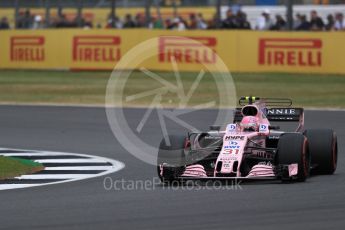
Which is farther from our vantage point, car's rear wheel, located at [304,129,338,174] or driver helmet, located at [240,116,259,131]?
car's rear wheel, located at [304,129,338,174]

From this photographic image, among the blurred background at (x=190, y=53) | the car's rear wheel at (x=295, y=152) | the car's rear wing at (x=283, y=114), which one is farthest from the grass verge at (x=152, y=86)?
the car's rear wheel at (x=295, y=152)

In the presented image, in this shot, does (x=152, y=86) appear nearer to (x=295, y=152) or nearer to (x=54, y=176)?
(x=54, y=176)

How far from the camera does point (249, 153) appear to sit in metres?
12.1

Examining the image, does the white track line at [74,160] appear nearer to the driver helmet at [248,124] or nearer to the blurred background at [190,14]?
the driver helmet at [248,124]

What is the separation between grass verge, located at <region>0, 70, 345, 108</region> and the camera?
2627 cm

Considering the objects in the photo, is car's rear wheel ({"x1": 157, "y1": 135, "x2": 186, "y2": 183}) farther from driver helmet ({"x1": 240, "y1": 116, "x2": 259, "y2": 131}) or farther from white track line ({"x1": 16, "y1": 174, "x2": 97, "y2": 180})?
white track line ({"x1": 16, "y1": 174, "x2": 97, "y2": 180})

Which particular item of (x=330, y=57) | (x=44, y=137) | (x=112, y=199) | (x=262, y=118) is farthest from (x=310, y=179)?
(x=330, y=57)

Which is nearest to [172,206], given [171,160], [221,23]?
[171,160]

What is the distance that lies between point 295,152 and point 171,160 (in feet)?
4.56

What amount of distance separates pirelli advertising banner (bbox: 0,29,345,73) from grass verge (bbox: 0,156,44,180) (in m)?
17.0

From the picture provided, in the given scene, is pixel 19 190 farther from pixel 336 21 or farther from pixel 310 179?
pixel 336 21

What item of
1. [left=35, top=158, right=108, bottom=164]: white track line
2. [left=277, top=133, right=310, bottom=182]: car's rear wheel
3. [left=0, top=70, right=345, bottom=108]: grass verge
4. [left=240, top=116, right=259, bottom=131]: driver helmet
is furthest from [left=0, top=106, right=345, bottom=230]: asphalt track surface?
[left=0, top=70, right=345, bottom=108]: grass verge

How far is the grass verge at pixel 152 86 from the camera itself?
2627cm

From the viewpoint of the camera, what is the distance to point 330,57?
99.7 feet
